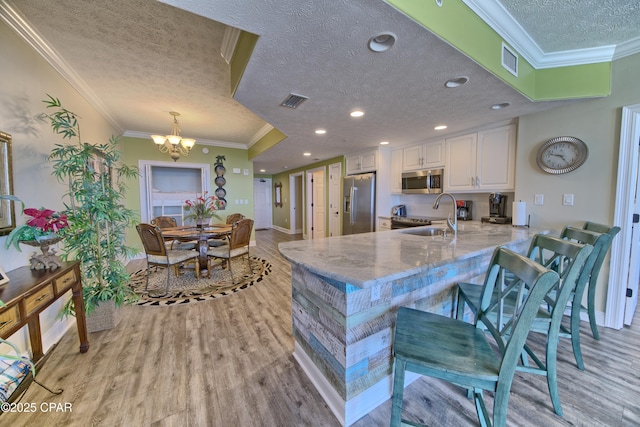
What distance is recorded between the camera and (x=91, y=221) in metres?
2.03

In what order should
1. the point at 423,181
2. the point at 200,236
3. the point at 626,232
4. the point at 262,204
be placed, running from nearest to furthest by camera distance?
the point at 626,232 → the point at 200,236 → the point at 423,181 → the point at 262,204

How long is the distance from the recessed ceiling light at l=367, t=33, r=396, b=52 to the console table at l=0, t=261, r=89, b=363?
2313 mm

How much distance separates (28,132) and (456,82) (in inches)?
134

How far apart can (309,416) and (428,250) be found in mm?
1223

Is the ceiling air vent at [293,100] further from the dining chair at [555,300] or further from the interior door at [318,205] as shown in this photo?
the interior door at [318,205]

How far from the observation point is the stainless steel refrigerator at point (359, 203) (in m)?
4.45

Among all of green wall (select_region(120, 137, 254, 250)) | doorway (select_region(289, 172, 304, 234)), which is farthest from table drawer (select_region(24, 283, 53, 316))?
doorway (select_region(289, 172, 304, 234))

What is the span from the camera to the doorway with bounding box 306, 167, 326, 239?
21.8 ft

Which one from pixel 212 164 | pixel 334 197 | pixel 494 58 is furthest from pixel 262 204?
pixel 494 58

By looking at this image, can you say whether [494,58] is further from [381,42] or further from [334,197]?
[334,197]

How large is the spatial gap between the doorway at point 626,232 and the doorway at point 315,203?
5.13 meters

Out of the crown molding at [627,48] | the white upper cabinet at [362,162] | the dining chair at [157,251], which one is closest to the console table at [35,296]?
the dining chair at [157,251]

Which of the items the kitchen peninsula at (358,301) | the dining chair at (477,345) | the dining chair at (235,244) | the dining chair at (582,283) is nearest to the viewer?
the dining chair at (477,345)

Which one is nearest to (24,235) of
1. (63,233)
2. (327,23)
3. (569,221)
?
(63,233)
